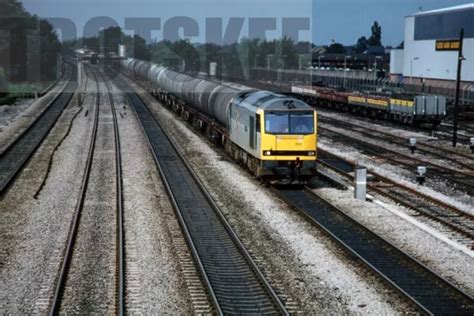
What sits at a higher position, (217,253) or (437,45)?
(437,45)

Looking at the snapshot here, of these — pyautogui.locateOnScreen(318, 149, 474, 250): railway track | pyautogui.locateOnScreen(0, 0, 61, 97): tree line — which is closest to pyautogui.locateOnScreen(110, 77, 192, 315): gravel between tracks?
pyautogui.locateOnScreen(318, 149, 474, 250): railway track

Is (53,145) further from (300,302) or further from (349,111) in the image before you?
(349,111)

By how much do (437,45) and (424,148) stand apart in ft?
181

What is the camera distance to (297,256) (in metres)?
15.4

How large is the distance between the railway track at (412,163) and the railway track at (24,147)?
15.3 metres

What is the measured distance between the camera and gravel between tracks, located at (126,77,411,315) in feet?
41.3

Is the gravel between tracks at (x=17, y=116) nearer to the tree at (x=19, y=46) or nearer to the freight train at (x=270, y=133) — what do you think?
the freight train at (x=270, y=133)

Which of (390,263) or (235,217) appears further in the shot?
(235,217)

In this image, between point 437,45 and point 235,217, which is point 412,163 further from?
point 437,45

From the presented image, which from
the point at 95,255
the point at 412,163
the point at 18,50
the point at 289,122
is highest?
the point at 18,50

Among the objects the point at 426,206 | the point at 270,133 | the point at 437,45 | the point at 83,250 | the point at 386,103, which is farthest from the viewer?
the point at 437,45

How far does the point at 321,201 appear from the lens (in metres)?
21.1

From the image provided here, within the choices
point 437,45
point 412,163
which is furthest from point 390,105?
point 437,45

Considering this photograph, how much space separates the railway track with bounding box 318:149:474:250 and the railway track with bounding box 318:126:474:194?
2.17 meters
